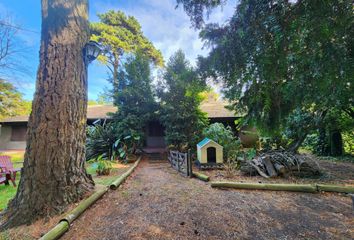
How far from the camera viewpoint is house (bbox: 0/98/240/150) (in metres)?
12.9

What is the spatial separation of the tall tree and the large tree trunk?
46.8ft

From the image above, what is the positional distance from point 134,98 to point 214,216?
822 cm

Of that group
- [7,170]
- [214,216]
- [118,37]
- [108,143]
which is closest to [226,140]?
[214,216]

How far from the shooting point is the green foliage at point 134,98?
9680 millimetres

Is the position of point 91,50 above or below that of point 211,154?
above

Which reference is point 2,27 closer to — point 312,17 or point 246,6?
point 246,6

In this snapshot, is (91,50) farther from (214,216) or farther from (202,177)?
(202,177)

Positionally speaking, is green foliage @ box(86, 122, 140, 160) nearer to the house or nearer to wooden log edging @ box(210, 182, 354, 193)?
the house

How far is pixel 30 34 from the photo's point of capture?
10195 millimetres

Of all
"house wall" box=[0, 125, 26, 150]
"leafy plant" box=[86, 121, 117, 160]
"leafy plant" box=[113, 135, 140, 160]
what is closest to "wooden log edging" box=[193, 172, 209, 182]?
"leafy plant" box=[113, 135, 140, 160]

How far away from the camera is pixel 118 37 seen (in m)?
18.3

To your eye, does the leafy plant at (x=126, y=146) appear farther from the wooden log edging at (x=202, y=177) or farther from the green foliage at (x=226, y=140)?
the wooden log edging at (x=202, y=177)

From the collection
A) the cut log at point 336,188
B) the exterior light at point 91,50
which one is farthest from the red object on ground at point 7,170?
the cut log at point 336,188

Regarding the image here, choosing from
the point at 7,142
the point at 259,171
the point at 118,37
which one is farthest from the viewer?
the point at 118,37
